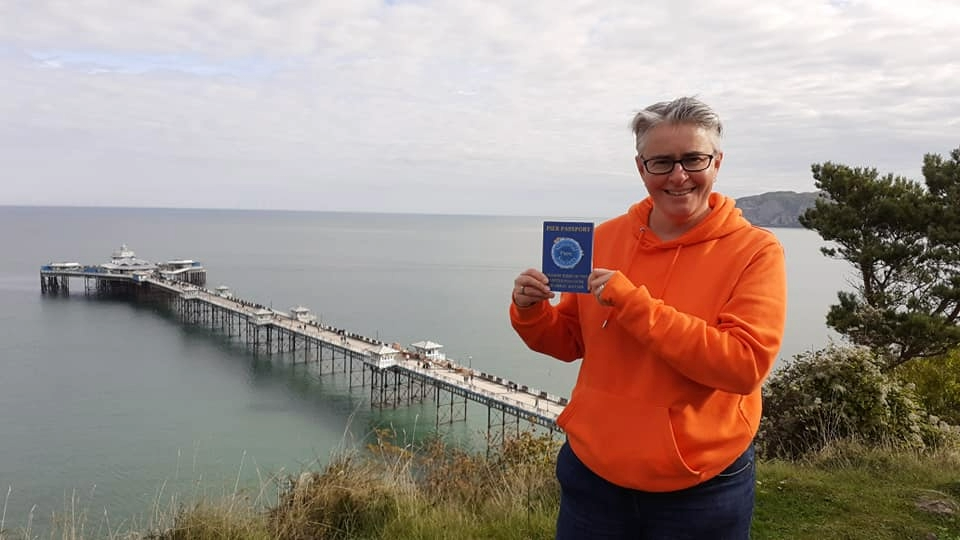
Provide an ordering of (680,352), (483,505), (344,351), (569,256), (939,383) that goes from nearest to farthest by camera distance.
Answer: (680,352) → (569,256) → (483,505) → (939,383) → (344,351)

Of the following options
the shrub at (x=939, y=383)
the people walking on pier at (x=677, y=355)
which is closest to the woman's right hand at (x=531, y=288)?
the people walking on pier at (x=677, y=355)

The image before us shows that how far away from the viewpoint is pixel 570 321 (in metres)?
2.42

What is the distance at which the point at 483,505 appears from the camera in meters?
4.68

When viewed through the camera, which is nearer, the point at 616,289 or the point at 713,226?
the point at 616,289

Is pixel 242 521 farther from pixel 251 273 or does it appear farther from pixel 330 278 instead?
pixel 251 273

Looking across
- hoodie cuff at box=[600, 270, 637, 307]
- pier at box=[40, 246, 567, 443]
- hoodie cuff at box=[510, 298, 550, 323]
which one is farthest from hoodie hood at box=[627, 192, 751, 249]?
pier at box=[40, 246, 567, 443]

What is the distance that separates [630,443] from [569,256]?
25.3 inches

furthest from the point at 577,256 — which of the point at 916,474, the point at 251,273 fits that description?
the point at 251,273

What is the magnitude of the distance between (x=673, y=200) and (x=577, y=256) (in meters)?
0.37

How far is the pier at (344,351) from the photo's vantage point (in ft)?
85.8

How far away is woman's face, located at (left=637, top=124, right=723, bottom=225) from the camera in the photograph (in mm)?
1881

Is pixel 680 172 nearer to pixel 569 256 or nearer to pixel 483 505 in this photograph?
pixel 569 256

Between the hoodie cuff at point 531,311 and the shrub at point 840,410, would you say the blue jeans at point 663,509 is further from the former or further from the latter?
the shrub at point 840,410

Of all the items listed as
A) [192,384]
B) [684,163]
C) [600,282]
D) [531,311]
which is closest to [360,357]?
[192,384]
